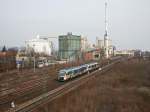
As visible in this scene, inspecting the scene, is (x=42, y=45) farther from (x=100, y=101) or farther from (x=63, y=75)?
(x=100, y=101)

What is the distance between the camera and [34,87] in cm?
3853

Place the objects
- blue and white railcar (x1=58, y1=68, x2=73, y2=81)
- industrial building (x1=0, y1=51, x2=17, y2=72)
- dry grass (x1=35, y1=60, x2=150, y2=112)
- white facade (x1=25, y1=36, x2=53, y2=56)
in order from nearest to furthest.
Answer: dry grass (x1=35, y1=60, x2=150, y2=112) → blue and white railcar (x1=58, y1=68, x2=73, y2=81) → industrial building (x1=0, y1=51, x2=17, y2=72) → white facade (x1=25, y1=36, x2=53, y2=56)

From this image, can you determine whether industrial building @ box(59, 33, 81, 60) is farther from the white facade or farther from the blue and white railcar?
the blue and white railcar

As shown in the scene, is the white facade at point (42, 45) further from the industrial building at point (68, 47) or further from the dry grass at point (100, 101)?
the dry grass at point (100, 101)

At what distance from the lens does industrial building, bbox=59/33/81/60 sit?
12775 cm

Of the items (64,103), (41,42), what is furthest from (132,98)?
(41,42)

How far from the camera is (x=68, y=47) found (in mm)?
128875

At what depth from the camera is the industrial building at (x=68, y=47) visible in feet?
419

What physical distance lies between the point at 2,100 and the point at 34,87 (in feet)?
32.6

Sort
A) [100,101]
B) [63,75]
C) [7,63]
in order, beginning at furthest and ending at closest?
[7,63]
[63,75]
[100,101]

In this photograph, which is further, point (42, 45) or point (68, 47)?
point (42, 45)

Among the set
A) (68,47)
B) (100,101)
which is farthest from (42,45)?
(100,101)

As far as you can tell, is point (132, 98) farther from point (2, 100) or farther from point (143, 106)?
point (2, 100)

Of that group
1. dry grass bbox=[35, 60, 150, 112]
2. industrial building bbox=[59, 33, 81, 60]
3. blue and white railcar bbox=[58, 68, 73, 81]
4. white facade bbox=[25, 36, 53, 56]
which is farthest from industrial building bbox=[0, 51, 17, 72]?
white facade bbox=[25, 36, 53, 56]
